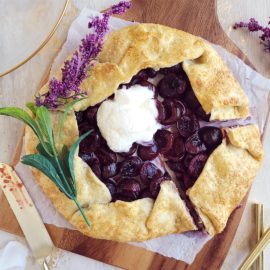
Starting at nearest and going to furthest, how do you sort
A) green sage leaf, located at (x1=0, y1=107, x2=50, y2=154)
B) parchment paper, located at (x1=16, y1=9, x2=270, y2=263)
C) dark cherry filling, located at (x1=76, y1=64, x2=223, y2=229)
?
green sage leaf, located at (x1=0, y1=107, x2=50, y2=154), dark cherry filling, located at (x1=76, y1=64, x2=223, y2=229), parchment paper, located at (x1=16, y1=9, x2=270, y2=263)

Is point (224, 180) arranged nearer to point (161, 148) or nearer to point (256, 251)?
point (161, 148)

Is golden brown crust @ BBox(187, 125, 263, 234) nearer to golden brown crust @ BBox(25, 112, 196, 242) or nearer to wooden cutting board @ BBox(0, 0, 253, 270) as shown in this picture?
golden brown crust @ BBox(25, 112, 196, 242)

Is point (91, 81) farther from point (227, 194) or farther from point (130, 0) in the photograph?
point (227, 194)

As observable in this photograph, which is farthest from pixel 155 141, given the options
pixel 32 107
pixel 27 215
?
pixel 27 215

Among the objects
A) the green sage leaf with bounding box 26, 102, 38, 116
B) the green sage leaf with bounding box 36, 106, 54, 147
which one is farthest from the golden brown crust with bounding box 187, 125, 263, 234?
the green sage leaf with bounding box 26, 102, 38, 116

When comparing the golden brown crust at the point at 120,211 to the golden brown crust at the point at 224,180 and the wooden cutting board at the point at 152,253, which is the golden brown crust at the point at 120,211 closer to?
the golden brown crust at the point at 224,180

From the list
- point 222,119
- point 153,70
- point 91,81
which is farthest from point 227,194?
point 91,81
